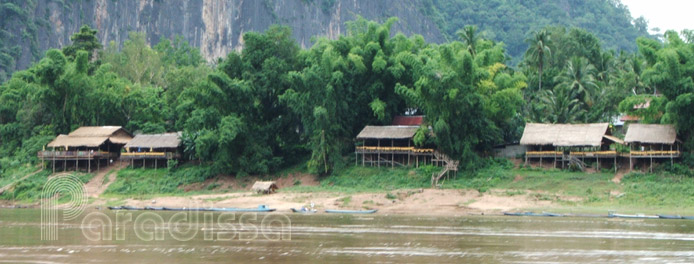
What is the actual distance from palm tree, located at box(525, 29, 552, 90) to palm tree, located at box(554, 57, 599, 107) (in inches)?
160

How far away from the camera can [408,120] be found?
60.1 m

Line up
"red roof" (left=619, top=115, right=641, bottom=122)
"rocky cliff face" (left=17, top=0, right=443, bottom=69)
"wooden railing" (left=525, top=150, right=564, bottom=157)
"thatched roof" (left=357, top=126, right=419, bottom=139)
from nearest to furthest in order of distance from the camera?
"wooden railing" (left=525, top=150, right=564, bottom=157) < "thatched roof" (left=357, top=126, right=419, bottom=139) < "red roof" (left=619, top=115, right=641, bottom=122) < "rocky cliff face" (left=17, top=0, right=443, bottom=69)

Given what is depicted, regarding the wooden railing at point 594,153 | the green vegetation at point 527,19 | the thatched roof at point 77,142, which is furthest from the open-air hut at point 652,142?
the green vegetation at point 527,19

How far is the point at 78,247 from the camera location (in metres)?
34.1

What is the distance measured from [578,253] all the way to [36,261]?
58.9 ft

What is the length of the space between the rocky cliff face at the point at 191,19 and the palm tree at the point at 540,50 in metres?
53.3

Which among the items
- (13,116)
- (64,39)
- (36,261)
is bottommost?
(36,261)

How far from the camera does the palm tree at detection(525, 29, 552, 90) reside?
69.4 m

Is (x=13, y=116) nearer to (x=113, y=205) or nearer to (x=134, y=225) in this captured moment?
(x=113, y=205)

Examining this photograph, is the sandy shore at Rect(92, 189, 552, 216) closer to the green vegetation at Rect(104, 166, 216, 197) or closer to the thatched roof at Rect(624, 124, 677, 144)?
the green vegetation at Rect(104, 166, 216, 197)

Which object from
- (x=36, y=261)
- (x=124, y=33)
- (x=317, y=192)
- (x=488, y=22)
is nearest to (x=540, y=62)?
(x=317, y=192)

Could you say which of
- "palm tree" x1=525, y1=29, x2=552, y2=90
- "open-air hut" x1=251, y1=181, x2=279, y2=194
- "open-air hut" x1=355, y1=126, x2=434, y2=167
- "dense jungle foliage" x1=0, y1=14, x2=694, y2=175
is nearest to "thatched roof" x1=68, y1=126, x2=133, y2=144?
"dense jungle foliage" x1=0, y1=14, x2=694, y2=175

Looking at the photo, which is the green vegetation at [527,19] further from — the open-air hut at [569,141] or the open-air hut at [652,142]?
the open-air hut at [652,142]

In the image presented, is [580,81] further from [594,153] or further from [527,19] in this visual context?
[527,19]
